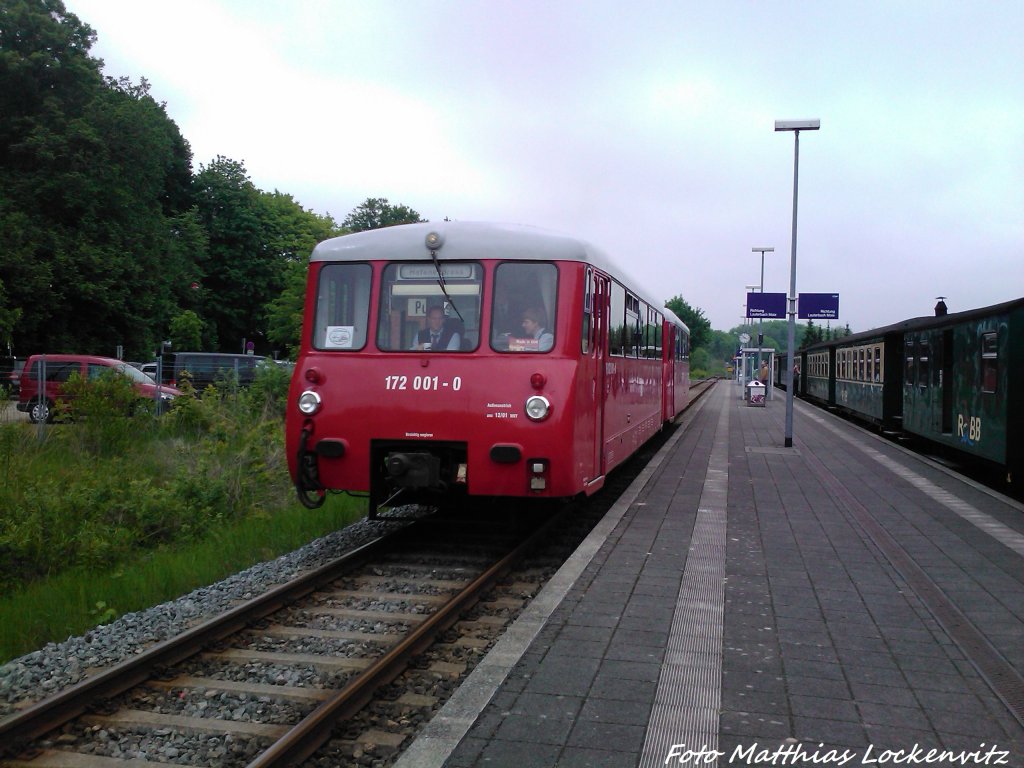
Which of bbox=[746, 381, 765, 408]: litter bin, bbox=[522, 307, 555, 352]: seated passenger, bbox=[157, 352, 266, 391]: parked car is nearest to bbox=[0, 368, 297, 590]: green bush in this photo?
bbox=[157, 352, 266, 391]: parked car

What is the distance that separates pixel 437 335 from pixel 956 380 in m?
10.7

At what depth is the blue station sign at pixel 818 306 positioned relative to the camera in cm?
3112

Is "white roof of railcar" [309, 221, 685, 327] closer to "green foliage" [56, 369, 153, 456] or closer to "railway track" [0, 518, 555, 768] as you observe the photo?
Result: "railway track" [0, 518, 555, 768]

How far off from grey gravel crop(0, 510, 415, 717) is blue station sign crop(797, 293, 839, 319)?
77.5ft

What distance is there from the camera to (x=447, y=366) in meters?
8.14

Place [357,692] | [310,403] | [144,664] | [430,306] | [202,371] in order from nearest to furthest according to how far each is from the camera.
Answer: [357,692]
[144,664]
[310,403]
[430,306]
[202,371]

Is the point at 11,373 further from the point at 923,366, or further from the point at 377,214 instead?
the point at 377,214

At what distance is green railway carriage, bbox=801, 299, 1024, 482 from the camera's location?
1228 centimetres

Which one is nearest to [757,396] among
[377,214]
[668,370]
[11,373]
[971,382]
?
[668,370]

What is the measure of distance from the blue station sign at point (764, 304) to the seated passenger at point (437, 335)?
1020 inches

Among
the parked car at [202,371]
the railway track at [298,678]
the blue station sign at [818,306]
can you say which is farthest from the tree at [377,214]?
the railway track at [298,678]

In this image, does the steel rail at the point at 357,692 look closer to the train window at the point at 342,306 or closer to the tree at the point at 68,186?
the train window at the point at 342,306

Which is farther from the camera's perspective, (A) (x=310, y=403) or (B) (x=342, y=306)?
(B) (x=342, y=306)

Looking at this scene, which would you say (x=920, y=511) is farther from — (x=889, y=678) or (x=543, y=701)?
(x=543, y=701)
